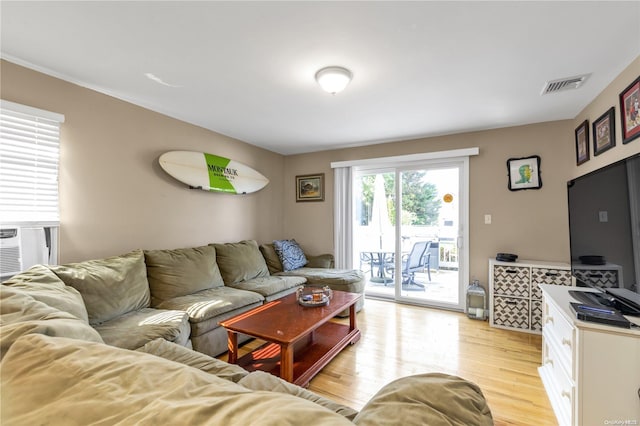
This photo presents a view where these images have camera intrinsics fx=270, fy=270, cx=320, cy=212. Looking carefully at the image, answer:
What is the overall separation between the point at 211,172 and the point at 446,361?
3.29 metres

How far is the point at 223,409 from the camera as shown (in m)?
0.49

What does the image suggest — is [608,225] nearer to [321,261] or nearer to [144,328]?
[144,328]

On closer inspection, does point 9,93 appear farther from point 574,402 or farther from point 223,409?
point 574,402

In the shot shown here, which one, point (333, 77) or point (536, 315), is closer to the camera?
point (333, 77)

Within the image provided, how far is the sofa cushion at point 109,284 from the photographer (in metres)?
1.92

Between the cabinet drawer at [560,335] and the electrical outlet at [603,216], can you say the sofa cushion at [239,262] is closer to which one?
the cabinet drawer at [560,335]

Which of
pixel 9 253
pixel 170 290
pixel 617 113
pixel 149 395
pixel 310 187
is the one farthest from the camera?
pixel 310 187

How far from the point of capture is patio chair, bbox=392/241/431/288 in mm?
3977

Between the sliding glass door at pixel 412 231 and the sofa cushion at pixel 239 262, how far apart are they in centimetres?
161

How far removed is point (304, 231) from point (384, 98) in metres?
2.76

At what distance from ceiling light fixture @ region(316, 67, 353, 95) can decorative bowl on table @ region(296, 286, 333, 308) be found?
183 cm

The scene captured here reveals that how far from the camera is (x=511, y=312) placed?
306cm

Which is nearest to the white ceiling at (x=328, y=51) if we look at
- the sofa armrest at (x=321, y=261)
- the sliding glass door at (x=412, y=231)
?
the sliding glass door at (x=412, y=231)

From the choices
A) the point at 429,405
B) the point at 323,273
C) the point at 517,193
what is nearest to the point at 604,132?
the point at 517,193
